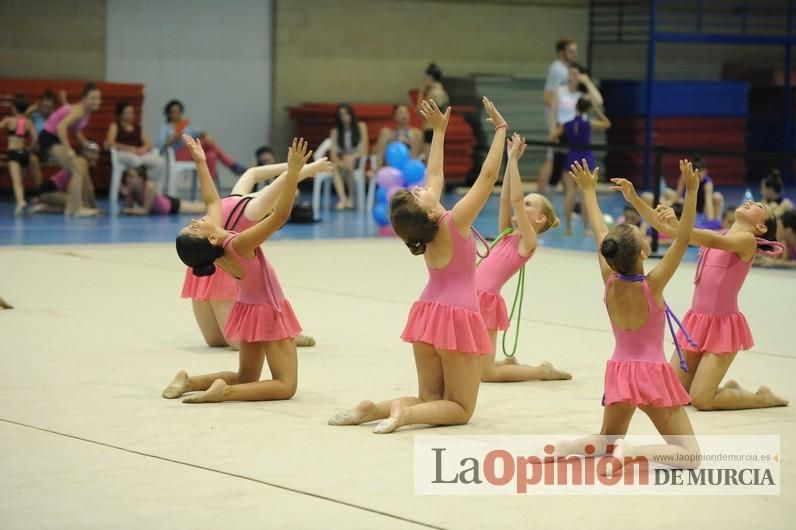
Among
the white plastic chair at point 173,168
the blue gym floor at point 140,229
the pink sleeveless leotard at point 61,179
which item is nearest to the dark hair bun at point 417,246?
the blue gym floor at point 140,229

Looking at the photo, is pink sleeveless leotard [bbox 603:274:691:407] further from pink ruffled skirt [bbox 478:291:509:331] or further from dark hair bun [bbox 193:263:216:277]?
Result: dark hair bun [bbox 193:263:216:277]

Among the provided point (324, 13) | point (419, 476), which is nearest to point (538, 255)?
point (419, 476)

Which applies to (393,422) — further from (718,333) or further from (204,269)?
(718,333)

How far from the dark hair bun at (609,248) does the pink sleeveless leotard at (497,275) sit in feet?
5.63

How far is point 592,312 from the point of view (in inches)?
354

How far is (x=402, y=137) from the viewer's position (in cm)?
1572

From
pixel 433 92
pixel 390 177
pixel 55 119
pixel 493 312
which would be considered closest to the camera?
pixel 493 312

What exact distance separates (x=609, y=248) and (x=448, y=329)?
3.01ft

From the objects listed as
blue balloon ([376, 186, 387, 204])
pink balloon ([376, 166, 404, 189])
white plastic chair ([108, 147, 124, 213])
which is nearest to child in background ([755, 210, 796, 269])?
pink balloon ([376, 166, 404, 189])

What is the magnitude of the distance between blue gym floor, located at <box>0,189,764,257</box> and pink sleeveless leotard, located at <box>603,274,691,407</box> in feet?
26.3

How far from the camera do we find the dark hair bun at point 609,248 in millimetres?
4898

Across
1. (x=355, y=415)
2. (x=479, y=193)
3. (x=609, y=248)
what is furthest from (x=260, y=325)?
(x=609, y=248)

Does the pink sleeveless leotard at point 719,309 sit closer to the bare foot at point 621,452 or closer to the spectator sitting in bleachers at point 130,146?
the bare foot at point 621,452

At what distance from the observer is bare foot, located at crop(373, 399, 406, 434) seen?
5.47 meters
